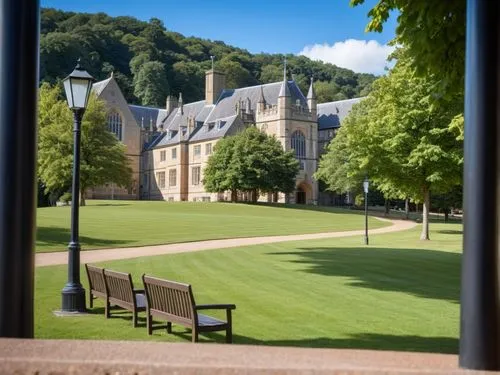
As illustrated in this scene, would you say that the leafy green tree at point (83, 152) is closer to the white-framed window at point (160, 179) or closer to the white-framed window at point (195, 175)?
the white-framed window at point (195, 175)

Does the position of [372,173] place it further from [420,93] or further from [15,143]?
[15,143]

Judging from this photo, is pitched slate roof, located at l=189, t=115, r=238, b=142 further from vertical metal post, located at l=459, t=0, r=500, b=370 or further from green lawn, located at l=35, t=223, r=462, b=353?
vertical metal post, located at l=459, t=0, r=500, b=370

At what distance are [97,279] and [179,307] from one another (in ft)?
12.9

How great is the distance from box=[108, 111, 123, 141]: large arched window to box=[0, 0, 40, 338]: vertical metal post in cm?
8152

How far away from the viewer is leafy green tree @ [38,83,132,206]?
55.1m

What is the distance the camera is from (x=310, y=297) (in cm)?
1352

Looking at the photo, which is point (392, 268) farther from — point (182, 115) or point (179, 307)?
point (182, 115)

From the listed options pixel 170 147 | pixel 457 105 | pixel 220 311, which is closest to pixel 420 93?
pixel 457 105

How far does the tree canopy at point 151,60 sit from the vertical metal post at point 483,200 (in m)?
94.5

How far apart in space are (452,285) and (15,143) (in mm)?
14169

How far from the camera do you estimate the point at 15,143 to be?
4211 millimetres

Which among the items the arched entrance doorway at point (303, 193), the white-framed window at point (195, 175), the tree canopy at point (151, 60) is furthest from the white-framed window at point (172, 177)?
the tree canopy at point (151, 60)

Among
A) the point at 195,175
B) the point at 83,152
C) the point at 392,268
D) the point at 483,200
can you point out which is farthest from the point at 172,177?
the point at 483,200

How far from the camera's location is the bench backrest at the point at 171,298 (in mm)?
8352
